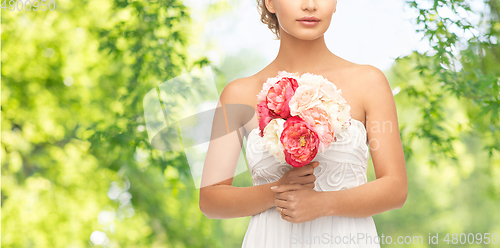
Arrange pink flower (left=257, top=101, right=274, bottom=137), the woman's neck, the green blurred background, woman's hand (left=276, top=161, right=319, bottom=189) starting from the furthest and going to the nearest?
the green blurred background, the woman's neck, woman's hand (left=276, top=161, right=319, bottom=189), pink flower (left=257, top=101, right=274, bottom=137)

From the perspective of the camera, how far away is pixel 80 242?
4742 mm

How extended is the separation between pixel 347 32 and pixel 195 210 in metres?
2.44

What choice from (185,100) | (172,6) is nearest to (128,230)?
(185,100)

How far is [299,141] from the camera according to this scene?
139cm

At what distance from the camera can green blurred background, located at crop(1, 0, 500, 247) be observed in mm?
3809

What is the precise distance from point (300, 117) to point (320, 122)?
7 cm

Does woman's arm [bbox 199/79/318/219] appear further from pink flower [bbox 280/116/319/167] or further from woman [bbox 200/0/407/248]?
pink flower [bbox 280/116/319/167]

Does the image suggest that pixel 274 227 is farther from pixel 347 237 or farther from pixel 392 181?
pixel 392 181

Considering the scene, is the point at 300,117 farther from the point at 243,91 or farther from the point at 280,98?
the point at 243,91

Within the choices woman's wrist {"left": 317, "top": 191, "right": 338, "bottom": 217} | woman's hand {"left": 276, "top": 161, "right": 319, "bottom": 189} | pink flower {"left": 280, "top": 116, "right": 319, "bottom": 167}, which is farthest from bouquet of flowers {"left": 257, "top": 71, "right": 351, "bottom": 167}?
woman's wrist {"left": 317, "top": 191, "right": 338, "bottom": 217}

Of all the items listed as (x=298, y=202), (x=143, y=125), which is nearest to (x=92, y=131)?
(x=143, y=125)

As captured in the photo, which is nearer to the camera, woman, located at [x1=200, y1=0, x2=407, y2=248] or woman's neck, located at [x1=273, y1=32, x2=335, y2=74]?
woman, located at [x1=200, y1=0, x2=407, y2=248]

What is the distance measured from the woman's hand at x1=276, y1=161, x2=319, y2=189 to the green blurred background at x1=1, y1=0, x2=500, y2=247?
7.74ft

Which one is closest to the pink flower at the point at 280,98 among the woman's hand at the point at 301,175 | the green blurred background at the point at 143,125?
the woman's hand at the point at 301,175
